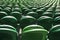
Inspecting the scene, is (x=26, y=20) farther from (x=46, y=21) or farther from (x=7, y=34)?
(x=7, y=34)

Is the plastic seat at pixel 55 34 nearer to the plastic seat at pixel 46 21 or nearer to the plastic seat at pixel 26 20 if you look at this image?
the plastic seat at pixel 46 21

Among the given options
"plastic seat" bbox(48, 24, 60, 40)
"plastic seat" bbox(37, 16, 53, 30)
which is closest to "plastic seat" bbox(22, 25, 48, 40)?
"plastic seat" bbox(48, 24, 60, 40)

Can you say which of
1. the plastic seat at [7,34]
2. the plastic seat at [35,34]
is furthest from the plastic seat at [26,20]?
the plastic seat at [7,34]

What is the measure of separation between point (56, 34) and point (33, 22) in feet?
5.94

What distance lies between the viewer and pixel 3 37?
11.7 ft

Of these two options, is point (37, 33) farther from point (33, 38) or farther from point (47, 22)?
point (47, 22)

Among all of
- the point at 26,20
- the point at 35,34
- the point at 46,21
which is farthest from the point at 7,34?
the point at 46,21

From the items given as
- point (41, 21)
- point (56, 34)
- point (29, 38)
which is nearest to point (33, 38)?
point (29, 38)

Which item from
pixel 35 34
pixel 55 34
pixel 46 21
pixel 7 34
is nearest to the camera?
pixel 7 34

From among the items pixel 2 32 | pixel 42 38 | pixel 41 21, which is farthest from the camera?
pixel 41 21

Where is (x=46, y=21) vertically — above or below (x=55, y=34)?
above

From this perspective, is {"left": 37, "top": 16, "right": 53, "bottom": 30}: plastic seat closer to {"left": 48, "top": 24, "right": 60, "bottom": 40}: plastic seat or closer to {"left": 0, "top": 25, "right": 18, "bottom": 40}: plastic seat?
{"left": 48, "top": 24, "right": 60, "bottom": 40}: plastic seat

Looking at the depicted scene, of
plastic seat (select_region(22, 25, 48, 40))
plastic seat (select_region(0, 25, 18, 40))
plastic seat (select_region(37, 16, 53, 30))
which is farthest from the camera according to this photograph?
plastic seat (select_region(37, 16, 53, 30))

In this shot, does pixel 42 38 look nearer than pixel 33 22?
Yes
